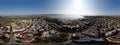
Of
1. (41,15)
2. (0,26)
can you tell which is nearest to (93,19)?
(41,15)

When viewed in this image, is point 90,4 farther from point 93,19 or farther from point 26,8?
point 26,8

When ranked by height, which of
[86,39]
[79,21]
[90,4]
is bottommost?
[86,39]

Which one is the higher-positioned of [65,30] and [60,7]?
[60,7]

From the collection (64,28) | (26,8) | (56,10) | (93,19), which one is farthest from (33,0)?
(93,19)

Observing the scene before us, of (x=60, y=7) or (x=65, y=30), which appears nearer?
(x=60, y=7)

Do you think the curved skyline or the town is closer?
the curved skyline

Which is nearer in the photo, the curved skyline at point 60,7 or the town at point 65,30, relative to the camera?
the curved skyline at point 60,7

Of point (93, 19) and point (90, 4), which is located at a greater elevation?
point (90, 4)

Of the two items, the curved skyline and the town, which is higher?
the curved skyline
